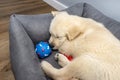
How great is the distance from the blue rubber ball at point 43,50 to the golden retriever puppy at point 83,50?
7 cm

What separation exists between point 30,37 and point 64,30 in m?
0.43

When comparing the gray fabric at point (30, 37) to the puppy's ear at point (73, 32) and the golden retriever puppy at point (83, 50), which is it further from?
the puppy's ear at point (73, 32)

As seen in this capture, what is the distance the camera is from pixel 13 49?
1.72 meters

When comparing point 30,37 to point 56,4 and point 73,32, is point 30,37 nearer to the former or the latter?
point 73,32

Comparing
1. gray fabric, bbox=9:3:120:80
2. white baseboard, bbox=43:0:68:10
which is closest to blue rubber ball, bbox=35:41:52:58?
gray fabric, bbox=9:3:120:80

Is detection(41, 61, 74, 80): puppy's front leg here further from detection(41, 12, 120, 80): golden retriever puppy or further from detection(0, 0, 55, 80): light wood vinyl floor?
detection(0, 0, 55, 80): light wood vinyl floor

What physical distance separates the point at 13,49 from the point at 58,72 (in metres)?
0.51

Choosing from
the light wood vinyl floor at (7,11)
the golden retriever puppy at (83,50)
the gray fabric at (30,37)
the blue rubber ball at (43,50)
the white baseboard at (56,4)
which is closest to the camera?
the golden retriever puppy at (83,50)

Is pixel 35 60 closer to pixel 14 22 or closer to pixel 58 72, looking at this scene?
pixel 58 72

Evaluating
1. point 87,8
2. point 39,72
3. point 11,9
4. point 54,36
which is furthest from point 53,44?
point 11,9

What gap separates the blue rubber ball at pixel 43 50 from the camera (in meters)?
1.74

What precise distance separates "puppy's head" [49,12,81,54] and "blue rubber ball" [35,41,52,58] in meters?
0.10

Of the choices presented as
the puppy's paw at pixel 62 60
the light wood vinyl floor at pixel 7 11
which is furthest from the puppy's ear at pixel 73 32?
the light wood vinyl floor at pixel 7 11

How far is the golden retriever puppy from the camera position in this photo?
4.29ft
